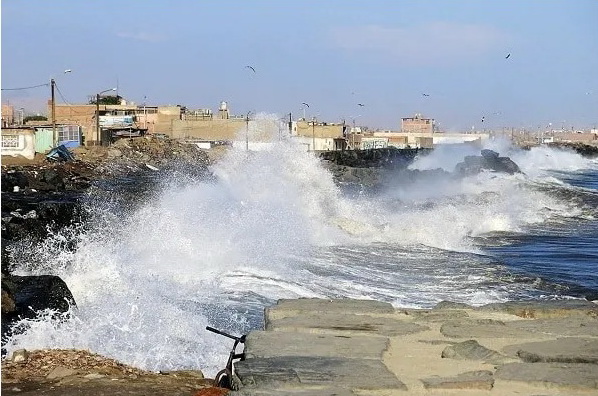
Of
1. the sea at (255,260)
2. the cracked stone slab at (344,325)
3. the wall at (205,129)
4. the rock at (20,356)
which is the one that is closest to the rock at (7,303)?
the sea at (255,260)

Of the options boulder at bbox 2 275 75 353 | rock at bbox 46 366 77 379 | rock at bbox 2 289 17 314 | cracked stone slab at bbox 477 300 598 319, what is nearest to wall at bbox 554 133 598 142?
boulder at bbox 2 275 75 353

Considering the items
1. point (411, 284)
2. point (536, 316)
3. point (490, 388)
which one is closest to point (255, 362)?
point (490, 388)

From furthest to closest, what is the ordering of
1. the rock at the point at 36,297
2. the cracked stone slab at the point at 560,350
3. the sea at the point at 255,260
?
the rock at the point at 36,297
the sea at the point at 255,260
the cracked stone slab at the point at 560,350

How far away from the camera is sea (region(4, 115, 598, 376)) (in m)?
7.02

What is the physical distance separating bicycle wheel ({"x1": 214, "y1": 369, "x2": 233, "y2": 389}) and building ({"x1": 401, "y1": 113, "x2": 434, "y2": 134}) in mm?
131941

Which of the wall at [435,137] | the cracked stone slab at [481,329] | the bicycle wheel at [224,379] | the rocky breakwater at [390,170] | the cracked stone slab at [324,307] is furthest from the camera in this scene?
the wall at [435,137]

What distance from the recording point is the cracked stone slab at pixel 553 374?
3.48m

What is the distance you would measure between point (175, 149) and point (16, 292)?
48.2 meters

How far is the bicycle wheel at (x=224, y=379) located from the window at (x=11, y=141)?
35796 mm

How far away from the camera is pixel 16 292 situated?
809 cm

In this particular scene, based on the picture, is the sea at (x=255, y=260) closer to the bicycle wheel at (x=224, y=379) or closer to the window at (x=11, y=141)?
the bicycle wheel at (x=224, y=379)

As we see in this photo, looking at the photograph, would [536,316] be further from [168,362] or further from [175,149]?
[175,149]

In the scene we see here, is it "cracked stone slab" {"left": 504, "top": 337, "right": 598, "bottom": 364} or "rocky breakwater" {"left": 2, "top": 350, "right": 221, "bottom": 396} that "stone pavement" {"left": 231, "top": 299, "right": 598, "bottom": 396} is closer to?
"cracked stone slab" {"left": 504, "top": 337, "right": 598, "bottom": 364}

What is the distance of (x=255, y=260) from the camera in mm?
11641
